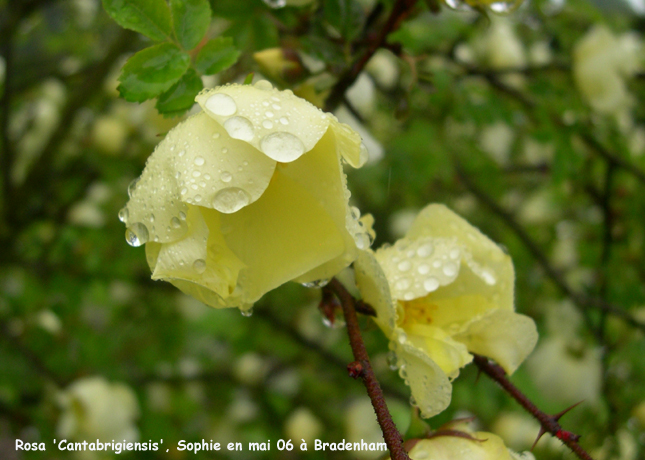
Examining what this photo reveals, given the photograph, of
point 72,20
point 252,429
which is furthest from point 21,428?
point 72,20

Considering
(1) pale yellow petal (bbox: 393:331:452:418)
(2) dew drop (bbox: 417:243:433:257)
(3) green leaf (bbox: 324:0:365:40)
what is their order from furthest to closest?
(3) green leaf (bbox: 324:0:365:40)
(2) dew drop (bbox: 417:243:433:257)
(1) pale yellow petal (bbox: 393:331:452:418)

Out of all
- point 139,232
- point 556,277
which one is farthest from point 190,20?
point 556,277

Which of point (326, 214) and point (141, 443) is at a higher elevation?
point (326, 214)

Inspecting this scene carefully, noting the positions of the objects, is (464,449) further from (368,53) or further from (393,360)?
(368,53)

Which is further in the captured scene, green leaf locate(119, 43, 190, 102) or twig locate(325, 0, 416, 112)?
twig locate(325, 0, 416, 112)

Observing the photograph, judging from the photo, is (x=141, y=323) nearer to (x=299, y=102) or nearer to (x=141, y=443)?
(x=141, y=443)

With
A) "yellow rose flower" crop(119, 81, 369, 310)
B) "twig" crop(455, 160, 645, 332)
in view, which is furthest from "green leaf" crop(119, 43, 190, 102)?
"twig" crop(455, 160, 645, 332)

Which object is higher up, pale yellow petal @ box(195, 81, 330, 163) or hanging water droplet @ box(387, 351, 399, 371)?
pale yellow petal @ box(195, 81, 330, 163)

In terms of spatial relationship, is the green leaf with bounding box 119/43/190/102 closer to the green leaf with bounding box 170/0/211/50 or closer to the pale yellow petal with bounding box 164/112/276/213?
the green leaf with bounding box 170/0/211/50
